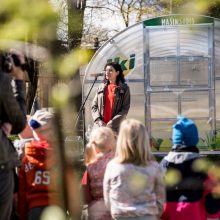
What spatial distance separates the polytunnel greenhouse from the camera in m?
12.7

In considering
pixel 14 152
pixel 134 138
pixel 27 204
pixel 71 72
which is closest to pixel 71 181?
pixel 71 72

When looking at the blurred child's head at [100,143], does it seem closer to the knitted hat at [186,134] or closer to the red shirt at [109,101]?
the knitted hat at [186,134]

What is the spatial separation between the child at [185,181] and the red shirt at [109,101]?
390 cm

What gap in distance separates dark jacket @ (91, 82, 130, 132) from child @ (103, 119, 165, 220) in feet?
13.2

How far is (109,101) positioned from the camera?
8.73 meters

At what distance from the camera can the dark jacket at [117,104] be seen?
852cm

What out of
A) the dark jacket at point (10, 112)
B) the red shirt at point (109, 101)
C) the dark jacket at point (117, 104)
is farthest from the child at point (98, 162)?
the red shirt at point (109, 101)

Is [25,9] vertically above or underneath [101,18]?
underneath

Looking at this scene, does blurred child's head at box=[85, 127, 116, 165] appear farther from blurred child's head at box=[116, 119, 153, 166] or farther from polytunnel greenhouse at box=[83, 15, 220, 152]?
polytunnel greenhouse at box=[83, 15, 220, 152]

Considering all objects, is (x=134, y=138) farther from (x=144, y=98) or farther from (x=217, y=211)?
(x=144, y=98)

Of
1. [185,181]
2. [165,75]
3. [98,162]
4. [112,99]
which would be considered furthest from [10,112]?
[165,75]

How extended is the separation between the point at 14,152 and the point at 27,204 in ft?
2.94

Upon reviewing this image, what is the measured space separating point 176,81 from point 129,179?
8.76 meters

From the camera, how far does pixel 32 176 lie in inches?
179
